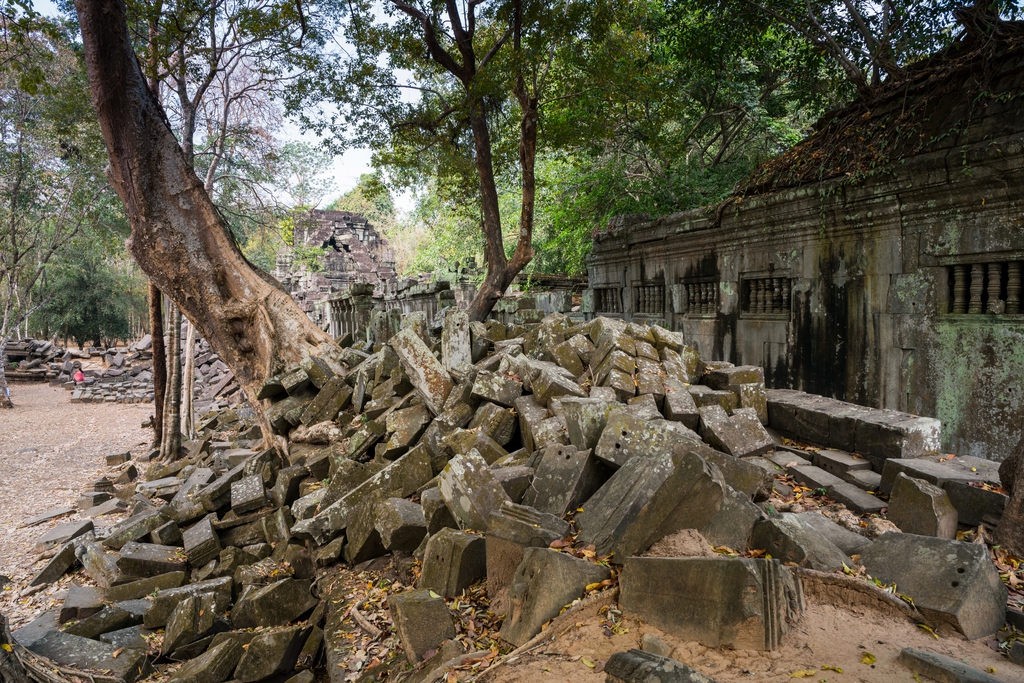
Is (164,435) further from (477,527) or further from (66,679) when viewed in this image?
(477,527)

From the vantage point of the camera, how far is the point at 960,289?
198 inches

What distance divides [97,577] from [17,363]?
24.9m

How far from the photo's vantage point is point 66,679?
319 centimetres

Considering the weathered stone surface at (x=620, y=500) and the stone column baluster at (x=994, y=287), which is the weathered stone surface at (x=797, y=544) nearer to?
the weathered stone surface at (x=620, y=500)

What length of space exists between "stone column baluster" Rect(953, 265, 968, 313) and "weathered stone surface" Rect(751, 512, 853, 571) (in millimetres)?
4011

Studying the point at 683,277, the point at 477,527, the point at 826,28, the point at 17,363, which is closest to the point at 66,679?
the point at 477,527

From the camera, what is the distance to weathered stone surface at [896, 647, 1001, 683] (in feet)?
5.11

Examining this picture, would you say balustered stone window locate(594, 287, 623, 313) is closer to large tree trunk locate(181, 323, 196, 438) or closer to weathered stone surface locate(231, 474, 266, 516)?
weathered stone surface locate(231, 474, 266, 516)

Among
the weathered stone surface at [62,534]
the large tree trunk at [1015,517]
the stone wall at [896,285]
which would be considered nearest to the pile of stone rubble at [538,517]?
the large tree trunk at [1015,517]

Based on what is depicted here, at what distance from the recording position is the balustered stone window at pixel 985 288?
4.64 metres

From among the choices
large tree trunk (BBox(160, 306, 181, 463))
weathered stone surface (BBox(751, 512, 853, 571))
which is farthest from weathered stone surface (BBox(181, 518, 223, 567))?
large tree trunk (BBox(160, 306, 181, 463))

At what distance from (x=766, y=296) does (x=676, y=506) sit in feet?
18.2

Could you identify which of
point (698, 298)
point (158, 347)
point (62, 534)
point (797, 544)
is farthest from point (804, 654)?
point (158, 347)

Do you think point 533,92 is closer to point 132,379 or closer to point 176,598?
point 176,598
